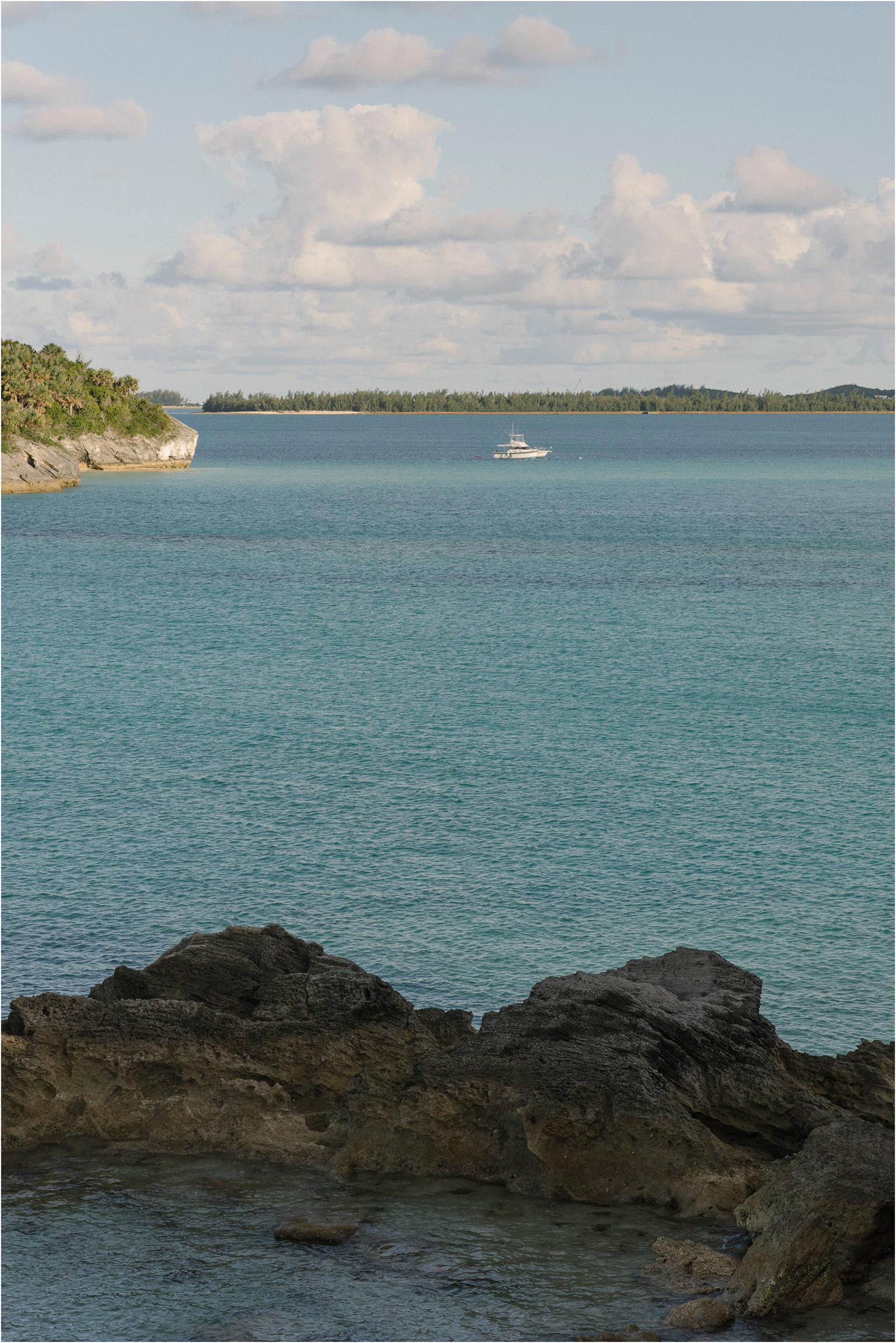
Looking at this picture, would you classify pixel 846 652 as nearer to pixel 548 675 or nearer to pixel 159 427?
pixel 548 675

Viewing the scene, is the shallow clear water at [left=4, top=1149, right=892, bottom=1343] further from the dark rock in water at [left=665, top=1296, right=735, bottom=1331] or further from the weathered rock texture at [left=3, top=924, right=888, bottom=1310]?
the weathered rock texture at [left=3, top=924, right=888, bottom=1310]

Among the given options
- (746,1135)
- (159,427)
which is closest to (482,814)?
(746,1135)

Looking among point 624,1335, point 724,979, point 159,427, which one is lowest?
point 624,1335

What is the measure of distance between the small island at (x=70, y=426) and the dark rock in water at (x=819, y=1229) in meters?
107

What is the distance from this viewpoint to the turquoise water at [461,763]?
77.3 ft

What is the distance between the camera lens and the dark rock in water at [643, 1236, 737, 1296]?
11.4 m

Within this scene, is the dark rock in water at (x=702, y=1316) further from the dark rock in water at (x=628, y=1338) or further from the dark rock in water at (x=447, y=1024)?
the dark rock in water at (x=447, y=1024)

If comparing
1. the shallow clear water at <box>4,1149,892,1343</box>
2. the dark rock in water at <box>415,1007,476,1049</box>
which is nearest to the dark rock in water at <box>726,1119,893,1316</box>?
the shallow clear water at <box>4,1149,892,1343</box>

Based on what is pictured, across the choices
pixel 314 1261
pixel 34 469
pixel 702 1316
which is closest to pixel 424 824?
pixel 314 1261

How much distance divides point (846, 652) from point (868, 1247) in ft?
134

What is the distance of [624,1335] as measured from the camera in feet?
34.8

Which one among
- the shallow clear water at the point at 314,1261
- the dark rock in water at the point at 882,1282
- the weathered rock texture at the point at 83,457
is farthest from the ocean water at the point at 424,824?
the weathered rock texture at the point at 83,457

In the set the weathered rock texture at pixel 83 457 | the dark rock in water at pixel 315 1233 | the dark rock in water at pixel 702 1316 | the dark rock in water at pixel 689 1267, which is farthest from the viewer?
the weathered rock texture at pixel 83 457

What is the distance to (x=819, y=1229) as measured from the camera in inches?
437
